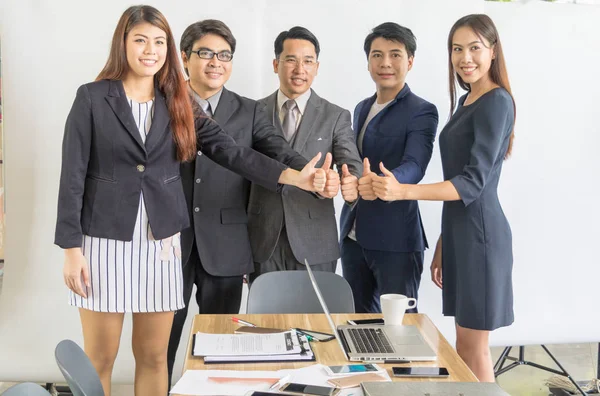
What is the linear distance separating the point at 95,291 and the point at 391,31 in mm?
1933

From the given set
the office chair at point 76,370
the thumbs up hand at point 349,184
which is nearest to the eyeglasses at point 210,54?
the thumbs up hand at point 349,184

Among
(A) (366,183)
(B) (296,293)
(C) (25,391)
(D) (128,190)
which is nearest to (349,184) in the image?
(A) (366,183)

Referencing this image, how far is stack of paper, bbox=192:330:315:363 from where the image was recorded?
1780 mm

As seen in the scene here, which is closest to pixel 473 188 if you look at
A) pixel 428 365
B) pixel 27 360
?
pixel 428 365

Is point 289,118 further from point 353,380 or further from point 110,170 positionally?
point 353,380

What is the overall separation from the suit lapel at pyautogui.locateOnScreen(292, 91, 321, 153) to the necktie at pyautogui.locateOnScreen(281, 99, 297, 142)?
56 mm

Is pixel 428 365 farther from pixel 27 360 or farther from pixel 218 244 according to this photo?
pixel 27 360

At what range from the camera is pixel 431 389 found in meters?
1.52

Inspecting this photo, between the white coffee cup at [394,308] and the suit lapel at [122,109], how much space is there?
988mm

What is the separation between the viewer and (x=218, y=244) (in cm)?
272

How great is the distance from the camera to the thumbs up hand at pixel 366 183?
2.84 metres

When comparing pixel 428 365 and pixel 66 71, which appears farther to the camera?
pixel 66 71

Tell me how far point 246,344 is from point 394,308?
0.49 meters

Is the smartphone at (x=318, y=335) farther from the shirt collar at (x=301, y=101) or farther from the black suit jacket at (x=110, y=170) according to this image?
the shirt collar at (x=301, y=101)
